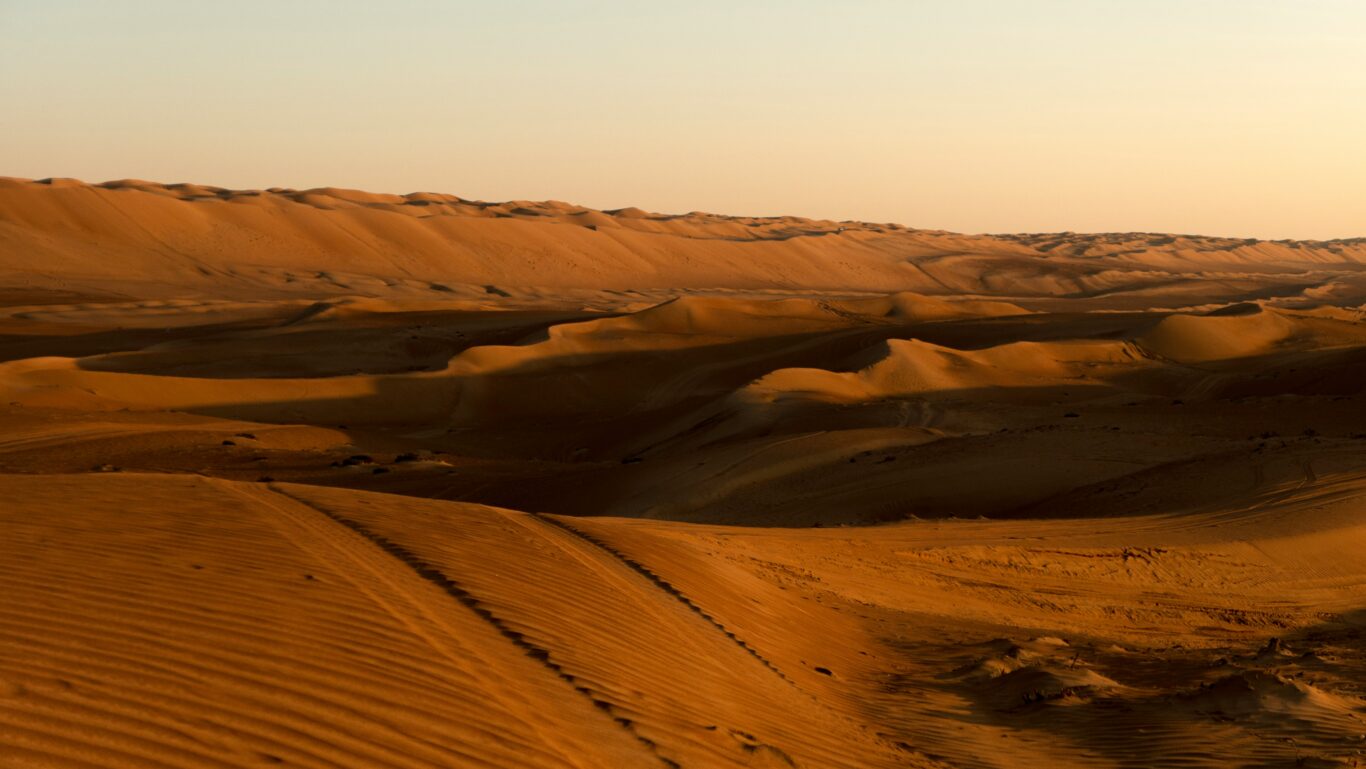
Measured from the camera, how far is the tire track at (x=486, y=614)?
6445mm

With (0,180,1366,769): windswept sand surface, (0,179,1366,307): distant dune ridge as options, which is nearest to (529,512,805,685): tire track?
(0,180,1366,769): windswept sand surface

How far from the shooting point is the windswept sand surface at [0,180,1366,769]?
6.08 meters

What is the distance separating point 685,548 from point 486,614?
14.1 feet

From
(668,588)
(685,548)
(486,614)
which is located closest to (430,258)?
(685,548)

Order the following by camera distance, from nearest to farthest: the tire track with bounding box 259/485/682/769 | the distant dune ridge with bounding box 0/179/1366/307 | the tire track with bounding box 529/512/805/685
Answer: the tire track with bounding box 259/485/682/769
the tire track with bounding box 529/512/805/685
the distant dune ridge with bounding box 0/179/1366/307

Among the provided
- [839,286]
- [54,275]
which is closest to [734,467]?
[54,275]

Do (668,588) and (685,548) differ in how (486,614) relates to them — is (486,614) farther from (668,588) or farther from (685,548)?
(685,548)

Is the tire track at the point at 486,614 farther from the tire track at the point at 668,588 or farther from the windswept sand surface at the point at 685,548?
the tire track at the point at 668,588

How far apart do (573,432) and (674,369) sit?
970 centimetres

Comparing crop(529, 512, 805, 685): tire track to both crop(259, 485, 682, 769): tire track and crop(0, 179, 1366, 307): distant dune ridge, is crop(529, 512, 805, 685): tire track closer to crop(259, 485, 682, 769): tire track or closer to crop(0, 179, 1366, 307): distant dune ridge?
crop(259, 485, 682, 769): tire track

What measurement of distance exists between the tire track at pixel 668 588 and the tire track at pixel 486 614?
6.06 feet

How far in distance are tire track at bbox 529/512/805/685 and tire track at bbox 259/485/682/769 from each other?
1.85m

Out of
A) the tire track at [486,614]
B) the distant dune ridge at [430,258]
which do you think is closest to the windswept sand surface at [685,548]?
the tire track at [486,614]

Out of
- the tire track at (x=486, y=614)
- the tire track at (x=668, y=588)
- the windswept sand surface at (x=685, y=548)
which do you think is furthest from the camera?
the tire track at (x=668, y=588)
